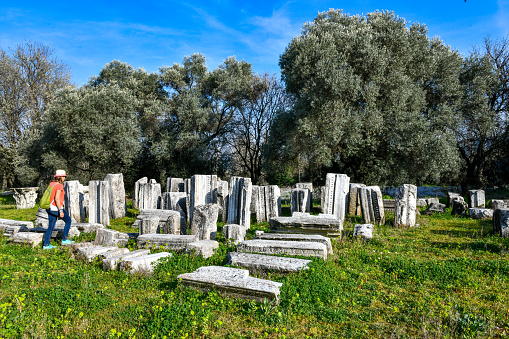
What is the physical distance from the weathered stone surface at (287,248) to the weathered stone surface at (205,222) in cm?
182

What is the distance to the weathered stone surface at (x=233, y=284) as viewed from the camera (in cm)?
459

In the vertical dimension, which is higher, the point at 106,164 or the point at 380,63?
the point at 380,63

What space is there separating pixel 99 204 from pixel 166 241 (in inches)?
227

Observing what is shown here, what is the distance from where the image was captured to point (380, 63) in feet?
55.6

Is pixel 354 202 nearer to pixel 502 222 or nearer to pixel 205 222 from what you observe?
pixel 502 222

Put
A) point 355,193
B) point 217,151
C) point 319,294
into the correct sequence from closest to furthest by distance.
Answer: point 319,294 → point 355,193 → point 217,151

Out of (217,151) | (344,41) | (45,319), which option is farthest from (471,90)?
(45,319)

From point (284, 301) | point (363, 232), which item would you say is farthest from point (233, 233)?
point (284, 301)

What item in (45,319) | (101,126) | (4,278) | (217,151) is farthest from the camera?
(217,151)

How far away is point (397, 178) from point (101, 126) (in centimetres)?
1850

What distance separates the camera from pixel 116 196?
13.2 metres

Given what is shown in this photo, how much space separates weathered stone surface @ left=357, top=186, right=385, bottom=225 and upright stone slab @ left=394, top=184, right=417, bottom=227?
553 mm

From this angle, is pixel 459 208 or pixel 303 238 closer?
pixel 303 238

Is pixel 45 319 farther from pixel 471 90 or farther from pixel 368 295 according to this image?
pixel 471 90
